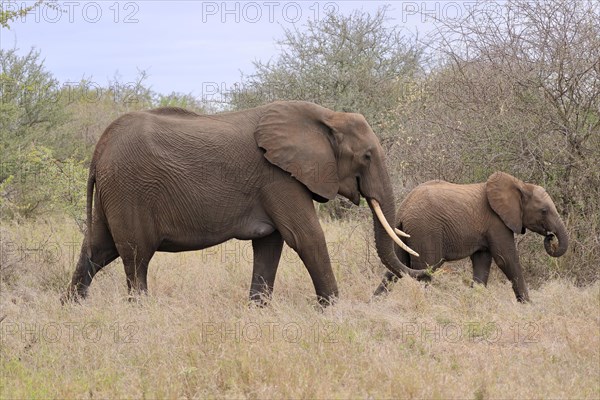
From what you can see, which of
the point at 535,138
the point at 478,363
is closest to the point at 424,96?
the point at 535,138

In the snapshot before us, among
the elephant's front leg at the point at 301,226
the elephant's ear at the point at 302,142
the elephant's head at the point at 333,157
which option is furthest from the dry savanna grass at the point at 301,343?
the elephant's ear at the point at 302,142

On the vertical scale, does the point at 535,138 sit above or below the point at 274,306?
above

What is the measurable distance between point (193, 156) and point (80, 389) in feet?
9.20

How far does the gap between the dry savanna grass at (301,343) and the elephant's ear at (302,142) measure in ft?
3.67

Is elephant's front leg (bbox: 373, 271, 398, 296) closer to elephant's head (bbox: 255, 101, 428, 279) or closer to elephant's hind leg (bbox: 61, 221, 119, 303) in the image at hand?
elephant's head (bbox: 255, 101, 428, 279)

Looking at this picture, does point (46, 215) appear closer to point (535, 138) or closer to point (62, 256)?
point (62, 256)

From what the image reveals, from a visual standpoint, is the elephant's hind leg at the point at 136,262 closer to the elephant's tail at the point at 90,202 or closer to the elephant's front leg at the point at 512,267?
the elephant's tail at the point at 90,202

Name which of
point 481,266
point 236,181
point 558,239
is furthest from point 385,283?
point 236,181

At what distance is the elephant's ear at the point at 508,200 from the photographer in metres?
9.51

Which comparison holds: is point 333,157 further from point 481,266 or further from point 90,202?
point 481,266

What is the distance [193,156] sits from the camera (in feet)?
27.1

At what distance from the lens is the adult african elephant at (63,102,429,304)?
8.15 m

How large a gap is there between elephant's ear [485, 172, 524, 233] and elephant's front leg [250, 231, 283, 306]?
7.66 feet

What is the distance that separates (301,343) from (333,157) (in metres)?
2.22
